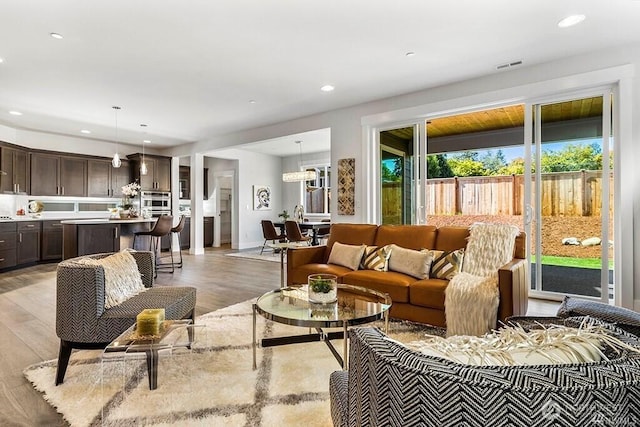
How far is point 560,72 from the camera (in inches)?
144

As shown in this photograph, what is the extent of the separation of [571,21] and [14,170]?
8155 mm

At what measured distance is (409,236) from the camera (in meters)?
3.54

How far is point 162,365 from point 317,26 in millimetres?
2778

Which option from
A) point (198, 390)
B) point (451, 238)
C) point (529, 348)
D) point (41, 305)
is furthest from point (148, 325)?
point (41, 305)

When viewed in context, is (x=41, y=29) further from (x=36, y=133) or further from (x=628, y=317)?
(x=36, y=133)

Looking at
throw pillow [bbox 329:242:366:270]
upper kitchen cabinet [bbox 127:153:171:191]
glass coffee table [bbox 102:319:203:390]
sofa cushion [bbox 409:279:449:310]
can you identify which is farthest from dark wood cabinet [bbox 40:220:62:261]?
sofa cushion [bbox 409:279:449:310]

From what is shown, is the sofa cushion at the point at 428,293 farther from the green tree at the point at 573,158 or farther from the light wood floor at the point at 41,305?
the green tree at the point at 573,158

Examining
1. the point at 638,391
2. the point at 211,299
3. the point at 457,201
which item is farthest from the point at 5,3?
the point at 457,201

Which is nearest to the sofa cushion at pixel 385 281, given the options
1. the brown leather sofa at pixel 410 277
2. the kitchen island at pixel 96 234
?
the brown leather sofa at pixel 410 277

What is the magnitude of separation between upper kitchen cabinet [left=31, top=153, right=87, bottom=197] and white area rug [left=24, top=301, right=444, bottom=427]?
18.9 feet

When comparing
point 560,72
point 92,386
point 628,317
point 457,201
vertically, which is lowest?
point 92,386

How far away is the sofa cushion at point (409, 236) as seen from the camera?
342 centimetres

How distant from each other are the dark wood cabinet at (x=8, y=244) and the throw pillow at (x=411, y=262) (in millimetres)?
6068

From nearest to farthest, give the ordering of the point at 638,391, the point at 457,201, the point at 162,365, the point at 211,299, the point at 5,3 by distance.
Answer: the point at 638,391
the point at 162,365
the point at 5,3
the point at 211,299
the point at 457,201
